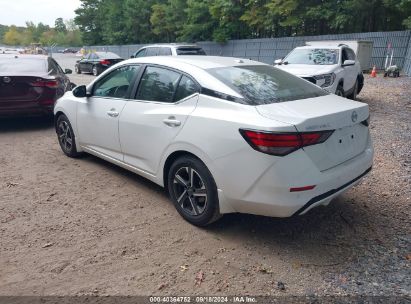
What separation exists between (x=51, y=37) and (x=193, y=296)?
403ft

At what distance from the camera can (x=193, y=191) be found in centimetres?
357

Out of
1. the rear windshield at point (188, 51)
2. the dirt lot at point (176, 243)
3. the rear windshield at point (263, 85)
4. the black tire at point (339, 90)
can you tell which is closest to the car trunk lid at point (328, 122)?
the rear windshield at point (263, 85)

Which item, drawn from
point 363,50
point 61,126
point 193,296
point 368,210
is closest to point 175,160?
point 193,296

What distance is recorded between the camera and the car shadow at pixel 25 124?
25.1 ft

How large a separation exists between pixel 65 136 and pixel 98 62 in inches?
657

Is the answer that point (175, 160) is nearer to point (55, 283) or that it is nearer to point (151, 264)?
point (151, 264)

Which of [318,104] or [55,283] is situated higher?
[318,104]

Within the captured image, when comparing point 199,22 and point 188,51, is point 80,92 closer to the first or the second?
point 188,51

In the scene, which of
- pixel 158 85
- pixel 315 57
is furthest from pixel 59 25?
pixel 158 85

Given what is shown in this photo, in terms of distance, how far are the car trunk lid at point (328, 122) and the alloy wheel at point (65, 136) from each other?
356cm

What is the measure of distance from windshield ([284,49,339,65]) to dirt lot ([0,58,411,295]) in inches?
207

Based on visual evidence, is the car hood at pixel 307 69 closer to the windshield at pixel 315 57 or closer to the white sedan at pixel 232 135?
the windshield at pixel 315 57

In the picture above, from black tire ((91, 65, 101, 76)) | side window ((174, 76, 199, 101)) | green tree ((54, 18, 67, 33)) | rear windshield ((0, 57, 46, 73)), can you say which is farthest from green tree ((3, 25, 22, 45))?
side window ((174, 76, 199, 101))

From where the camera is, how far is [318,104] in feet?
11.2
